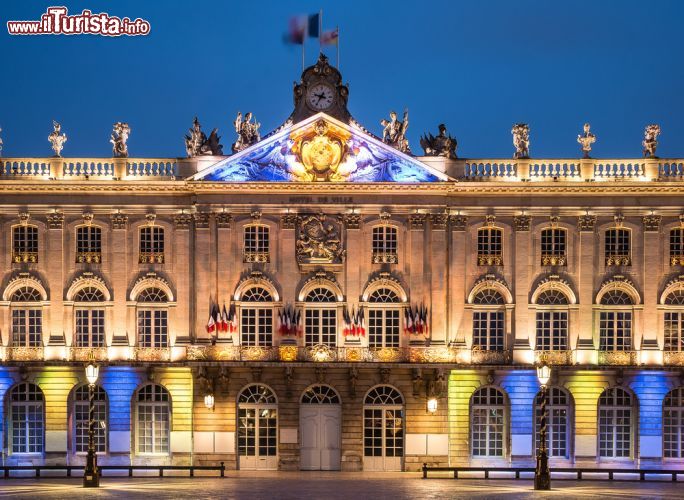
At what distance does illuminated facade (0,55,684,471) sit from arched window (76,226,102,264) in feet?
0.22

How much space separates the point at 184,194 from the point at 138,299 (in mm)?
4998

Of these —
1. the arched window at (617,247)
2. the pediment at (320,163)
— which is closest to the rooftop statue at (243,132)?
the pediment at (320,163)

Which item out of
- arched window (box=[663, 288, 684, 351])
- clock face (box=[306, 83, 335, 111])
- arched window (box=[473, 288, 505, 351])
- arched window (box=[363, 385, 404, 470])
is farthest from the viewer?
arched window (box=[473, 288, 505, 351])

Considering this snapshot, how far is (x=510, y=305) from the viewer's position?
60.8m

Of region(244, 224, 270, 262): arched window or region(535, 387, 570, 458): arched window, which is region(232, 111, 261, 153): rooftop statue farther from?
region(535, 387, 570, 458): arched window

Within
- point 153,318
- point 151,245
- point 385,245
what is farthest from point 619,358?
point 151,245

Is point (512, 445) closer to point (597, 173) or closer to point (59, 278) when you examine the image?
point (597, 173)

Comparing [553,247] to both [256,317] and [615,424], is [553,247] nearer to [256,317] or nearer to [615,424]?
[615,424]

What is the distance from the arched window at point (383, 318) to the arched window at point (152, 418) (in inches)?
367

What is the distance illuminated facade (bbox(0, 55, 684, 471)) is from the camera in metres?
59.8

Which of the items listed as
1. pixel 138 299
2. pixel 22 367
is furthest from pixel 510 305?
pixel 22 367

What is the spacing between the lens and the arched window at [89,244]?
201 feet

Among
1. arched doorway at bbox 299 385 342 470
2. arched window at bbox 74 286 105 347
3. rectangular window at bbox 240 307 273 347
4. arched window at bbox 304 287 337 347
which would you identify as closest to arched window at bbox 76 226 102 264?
arched window at bbox 74 286 105 347

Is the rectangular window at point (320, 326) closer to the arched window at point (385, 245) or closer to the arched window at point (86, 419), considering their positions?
the arched window at point (385, 245)
